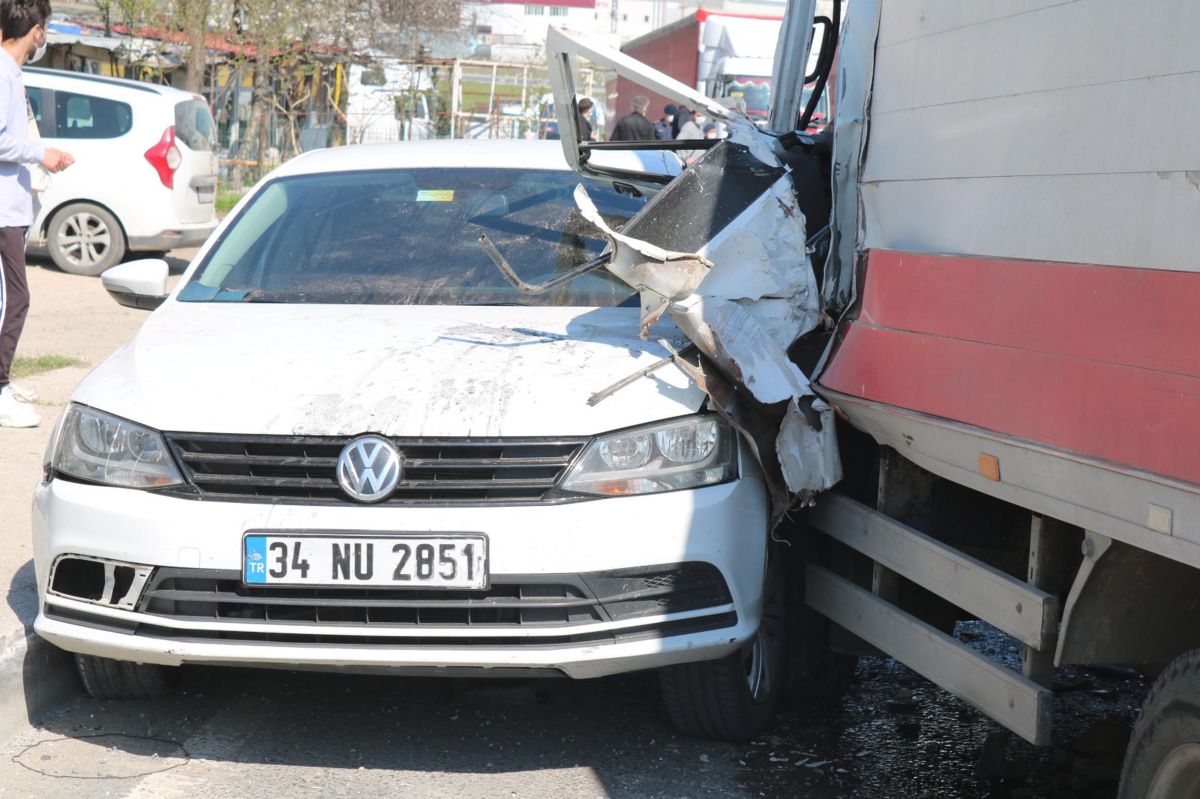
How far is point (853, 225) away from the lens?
13.6 feet

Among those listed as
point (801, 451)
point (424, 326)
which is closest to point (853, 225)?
point (801, 451)

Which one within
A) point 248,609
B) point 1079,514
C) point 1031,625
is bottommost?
point 248,609

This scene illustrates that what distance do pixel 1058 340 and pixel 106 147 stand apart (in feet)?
41.2

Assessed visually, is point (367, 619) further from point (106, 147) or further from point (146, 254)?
point (146, 254)

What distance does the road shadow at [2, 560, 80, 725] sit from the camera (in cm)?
415

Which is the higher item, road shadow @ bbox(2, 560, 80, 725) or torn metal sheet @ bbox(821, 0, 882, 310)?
torn metal sheet @ bbox(821, 0, 882, 310)

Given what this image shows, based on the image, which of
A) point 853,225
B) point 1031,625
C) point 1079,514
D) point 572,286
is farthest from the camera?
point 572,286

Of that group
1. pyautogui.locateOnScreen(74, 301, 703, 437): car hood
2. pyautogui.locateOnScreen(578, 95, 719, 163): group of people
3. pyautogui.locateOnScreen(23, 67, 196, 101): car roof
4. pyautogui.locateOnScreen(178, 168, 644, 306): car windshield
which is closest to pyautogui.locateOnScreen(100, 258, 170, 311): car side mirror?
pyautogui.locateOnScreen(178, 168, 644, 306): car windshield

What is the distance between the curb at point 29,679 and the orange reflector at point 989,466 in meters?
2.66

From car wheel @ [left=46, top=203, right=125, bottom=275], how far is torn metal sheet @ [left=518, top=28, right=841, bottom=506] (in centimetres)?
1056

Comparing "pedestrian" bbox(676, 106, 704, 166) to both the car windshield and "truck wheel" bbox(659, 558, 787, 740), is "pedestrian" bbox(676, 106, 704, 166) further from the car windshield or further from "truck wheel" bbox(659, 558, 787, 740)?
"truck wheel" bbox(659, 558, 787, 740)

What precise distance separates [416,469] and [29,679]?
145 cm

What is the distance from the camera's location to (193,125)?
14.6m

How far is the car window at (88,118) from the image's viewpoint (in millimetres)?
13898
